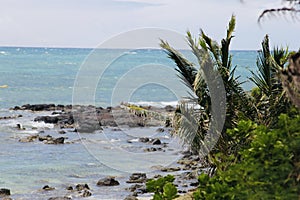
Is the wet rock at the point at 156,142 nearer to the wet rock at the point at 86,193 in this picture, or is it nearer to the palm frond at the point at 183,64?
the wet rock at the point at 86,193

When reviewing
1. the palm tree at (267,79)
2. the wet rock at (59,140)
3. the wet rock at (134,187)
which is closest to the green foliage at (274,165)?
the palm tree at (267,79)

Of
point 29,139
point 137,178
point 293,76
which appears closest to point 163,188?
point 293,76

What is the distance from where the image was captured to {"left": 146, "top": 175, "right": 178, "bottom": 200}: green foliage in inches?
309

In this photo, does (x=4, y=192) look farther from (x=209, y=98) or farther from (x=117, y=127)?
(x=117, y=127)

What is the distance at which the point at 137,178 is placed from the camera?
2002cm

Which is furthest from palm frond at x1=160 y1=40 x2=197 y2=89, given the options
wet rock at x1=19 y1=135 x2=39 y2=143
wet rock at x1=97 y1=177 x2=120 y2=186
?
wet rock at x1=19 y1=135 x2=39 y2=143

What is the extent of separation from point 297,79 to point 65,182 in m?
14.9

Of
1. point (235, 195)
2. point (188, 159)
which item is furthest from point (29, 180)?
point (235, 195)

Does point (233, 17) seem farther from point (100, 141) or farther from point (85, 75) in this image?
point (85, 75)

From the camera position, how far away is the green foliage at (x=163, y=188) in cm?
784

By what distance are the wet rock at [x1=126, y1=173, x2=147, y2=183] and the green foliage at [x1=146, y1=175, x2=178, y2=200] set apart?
1098 centimetres

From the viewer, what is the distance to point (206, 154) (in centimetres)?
1181

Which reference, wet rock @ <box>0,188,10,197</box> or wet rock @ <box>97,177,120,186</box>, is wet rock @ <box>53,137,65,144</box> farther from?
wet rock @ <box>0,188,10,197</box>

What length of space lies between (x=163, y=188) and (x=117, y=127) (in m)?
24.5
